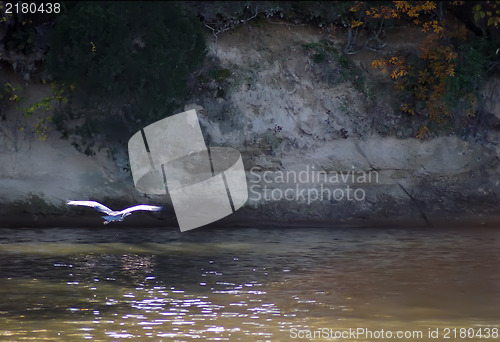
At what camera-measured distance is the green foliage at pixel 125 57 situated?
1683cm

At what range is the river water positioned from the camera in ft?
29.1

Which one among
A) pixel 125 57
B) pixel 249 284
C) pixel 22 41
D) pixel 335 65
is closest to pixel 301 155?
pixel 335 65

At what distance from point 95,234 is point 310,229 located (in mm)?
4001

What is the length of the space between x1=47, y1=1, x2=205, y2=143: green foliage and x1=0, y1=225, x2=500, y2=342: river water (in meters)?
2.49

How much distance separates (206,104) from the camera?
1838 centimetres
